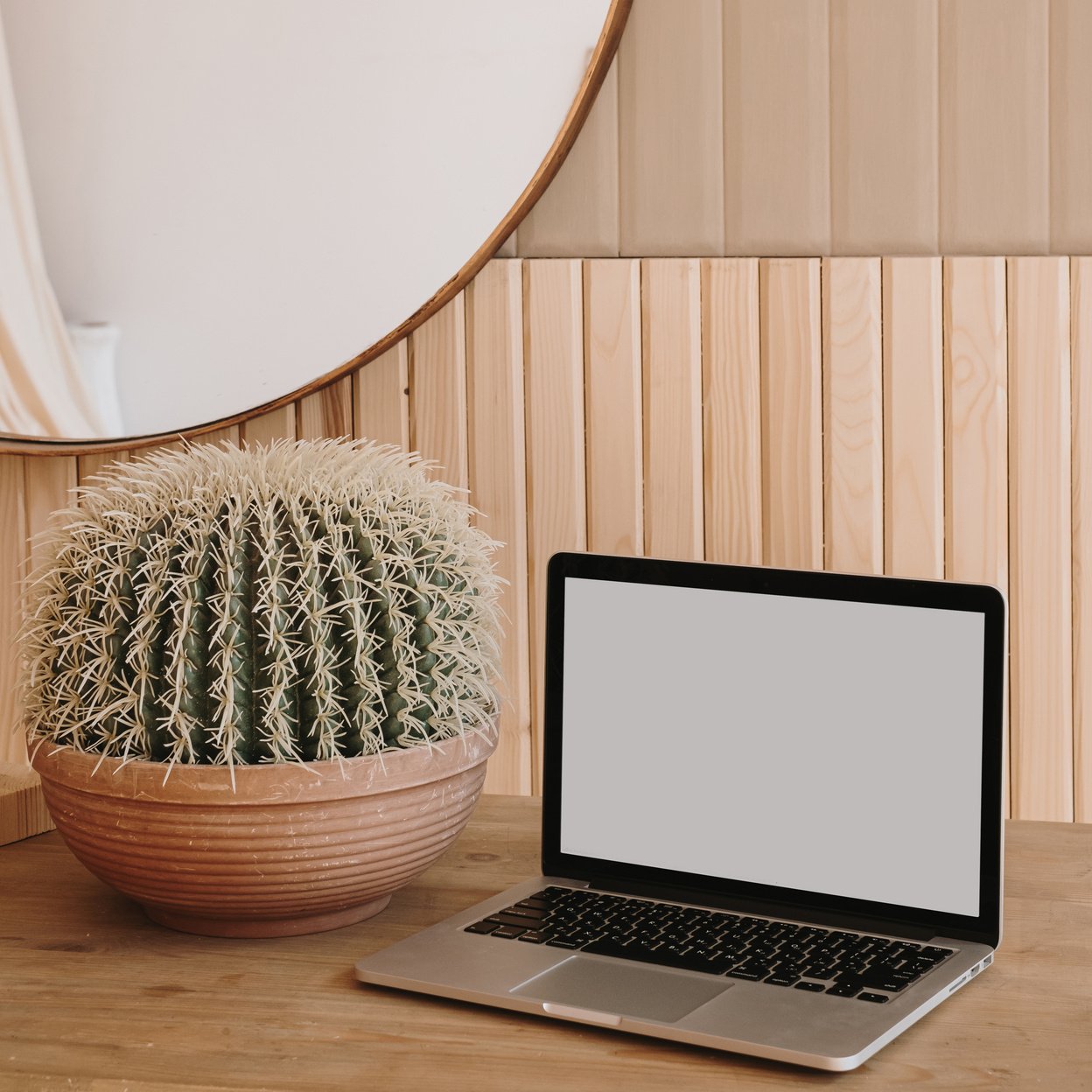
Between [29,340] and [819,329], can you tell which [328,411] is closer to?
[29,340]

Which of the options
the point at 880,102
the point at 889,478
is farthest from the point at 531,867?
the point at 880,102

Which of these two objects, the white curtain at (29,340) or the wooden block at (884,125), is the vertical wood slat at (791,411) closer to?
the wooden block at (884,125)

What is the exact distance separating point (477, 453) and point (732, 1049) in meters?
0.64

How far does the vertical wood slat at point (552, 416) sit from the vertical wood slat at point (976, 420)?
0.31 metres

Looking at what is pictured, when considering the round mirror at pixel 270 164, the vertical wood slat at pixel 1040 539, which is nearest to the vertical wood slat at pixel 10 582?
the round mirror at pixel 270 164

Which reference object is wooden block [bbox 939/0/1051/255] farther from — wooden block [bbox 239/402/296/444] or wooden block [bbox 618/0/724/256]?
wooden block [bbox 239/402/296/444]

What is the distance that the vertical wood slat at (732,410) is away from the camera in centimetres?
108

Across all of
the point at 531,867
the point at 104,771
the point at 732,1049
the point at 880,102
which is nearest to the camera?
the point at 732,1049

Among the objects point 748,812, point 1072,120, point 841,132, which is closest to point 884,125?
point 841,132

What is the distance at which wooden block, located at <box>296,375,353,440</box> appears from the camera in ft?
3.80

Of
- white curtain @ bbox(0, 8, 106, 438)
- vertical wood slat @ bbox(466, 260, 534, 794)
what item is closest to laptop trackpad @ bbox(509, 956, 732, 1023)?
vertical wood slat @ bbox(466, 260, 534, 794)

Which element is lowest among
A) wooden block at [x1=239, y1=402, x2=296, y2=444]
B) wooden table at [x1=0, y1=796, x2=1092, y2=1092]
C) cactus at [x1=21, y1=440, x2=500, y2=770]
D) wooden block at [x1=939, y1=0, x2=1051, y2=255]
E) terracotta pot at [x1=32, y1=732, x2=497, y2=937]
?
wooden table at [x1=0, y1=796, x2=1092, y2=1092]

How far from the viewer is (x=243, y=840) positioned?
2.34 ft

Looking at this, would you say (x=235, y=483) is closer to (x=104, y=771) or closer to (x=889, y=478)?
(x=104, y=771)
